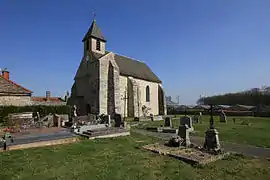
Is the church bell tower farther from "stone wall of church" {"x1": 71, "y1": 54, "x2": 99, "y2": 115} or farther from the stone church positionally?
"stone wall of church" {"x1": 71, "y1": 54, "x2": 99, "y2": 115}

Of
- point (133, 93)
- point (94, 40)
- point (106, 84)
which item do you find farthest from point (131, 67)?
point (106, 84)

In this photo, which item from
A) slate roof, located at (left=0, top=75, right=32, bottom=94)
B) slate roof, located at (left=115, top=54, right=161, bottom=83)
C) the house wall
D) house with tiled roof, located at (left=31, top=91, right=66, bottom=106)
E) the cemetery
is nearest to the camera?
the cemetery

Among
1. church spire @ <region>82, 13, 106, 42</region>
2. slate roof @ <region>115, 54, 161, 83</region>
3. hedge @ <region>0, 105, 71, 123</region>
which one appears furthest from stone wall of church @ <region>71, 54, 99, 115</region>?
hedge @ <region>0, 105, 71, 123</region>

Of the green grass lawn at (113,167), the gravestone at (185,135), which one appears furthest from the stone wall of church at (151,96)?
the green grass lawn at (113,167)

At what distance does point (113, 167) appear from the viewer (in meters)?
5.75

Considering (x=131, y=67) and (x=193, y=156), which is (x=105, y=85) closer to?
(x=131, y=67)

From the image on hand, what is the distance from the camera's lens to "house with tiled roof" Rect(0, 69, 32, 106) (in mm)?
17891

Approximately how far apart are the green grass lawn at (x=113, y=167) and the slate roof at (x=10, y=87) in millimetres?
13458

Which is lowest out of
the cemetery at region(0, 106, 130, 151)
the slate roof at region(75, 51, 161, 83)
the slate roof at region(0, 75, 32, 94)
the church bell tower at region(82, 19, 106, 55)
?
the cemetery at region(0, 106, 130, 151)

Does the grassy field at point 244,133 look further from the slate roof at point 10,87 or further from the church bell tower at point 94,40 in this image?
the church bell tower at point 94,40

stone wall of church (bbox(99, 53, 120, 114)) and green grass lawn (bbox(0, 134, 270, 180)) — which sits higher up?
stone wall of church (bbox(99, 53, 120, 114))

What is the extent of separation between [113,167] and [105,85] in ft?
71.5

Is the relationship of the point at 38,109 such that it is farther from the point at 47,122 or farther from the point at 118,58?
the point at 118,58

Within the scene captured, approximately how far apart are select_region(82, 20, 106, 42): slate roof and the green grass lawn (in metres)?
24.4
